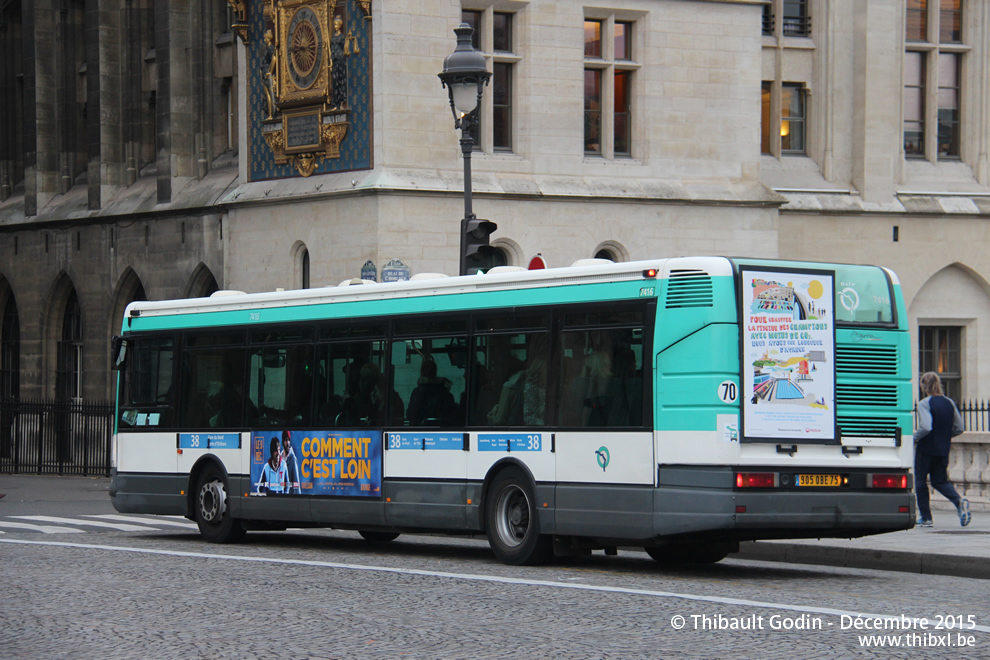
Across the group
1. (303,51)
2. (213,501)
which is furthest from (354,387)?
(303,51)

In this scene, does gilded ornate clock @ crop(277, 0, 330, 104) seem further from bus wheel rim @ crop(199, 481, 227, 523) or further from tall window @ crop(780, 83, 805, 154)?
bus wheel rim @ crop(199, 481, 227, 523)

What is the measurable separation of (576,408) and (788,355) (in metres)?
1.97

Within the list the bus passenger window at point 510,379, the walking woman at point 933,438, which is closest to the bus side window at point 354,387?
the bus passenger window at point 510,379

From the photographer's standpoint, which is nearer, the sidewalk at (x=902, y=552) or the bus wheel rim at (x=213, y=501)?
the sidewalk at (x=902, y=552)

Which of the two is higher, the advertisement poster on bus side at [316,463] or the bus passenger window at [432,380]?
the bus passenger window at [432,380]

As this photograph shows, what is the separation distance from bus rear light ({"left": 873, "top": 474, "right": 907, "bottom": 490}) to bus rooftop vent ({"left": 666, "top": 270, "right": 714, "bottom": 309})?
2186 mm

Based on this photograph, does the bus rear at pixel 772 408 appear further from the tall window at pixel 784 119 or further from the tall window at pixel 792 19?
the tall window at pixel 792 19

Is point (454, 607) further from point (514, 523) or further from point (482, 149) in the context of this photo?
point (482, 149)

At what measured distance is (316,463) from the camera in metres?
17.7

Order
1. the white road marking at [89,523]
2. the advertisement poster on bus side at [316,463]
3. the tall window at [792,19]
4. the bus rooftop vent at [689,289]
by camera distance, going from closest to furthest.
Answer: the bus rooftop vent at [689,289] < the advertisement poster on bus side at [316,463] < the white road marking at [89,523] < the tall window at [792,19]

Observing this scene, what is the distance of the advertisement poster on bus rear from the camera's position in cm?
1388

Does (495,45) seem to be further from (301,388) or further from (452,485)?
(452,485)

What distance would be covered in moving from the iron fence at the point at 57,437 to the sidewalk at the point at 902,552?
20637mm

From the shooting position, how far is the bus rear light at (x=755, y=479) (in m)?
13.7
